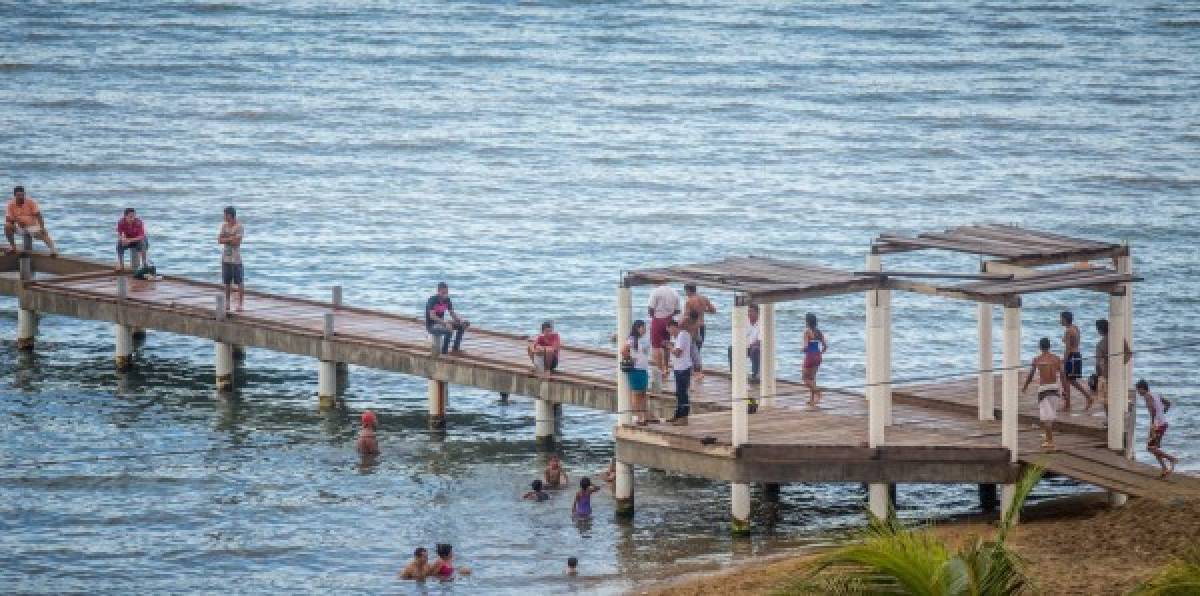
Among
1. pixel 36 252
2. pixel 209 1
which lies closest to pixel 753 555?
pixel 36 252

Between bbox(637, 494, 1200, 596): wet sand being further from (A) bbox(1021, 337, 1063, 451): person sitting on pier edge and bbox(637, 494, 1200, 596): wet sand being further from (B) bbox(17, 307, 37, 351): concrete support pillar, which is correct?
(B) bbox(17, 307, 37, 351): concrete support pillar

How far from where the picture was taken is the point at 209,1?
11250 cm

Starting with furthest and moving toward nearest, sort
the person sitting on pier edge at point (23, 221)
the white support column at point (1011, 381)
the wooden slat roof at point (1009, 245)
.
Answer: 1. the person sitting on pier edge at point (23, 221)
2. the wooden slat roof at point (1009, 245)
3. the white support column at point (1011, 381)

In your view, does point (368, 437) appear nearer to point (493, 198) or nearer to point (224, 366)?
point (224, 366)

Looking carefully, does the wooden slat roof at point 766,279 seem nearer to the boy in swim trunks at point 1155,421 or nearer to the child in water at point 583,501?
the child in water at point 583,501

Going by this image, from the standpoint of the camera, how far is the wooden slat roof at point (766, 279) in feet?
107

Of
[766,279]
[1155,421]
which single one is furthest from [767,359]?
[1155,421]

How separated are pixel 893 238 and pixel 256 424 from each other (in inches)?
531

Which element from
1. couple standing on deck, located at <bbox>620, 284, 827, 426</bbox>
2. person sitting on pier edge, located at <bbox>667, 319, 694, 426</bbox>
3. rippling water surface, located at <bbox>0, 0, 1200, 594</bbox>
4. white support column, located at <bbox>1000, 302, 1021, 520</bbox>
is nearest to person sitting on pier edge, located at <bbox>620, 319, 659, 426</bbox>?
couple standing on deck, located at <bbox>620, 284, 827, 426</bbox>

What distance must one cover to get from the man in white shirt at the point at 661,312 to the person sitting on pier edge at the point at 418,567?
550 centimetres

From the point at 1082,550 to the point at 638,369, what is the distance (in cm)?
739

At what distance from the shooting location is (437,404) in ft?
138

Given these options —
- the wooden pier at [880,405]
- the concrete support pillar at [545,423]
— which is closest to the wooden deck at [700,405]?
the wooden pier at [880,405]

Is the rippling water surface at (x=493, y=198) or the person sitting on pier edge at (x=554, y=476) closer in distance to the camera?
the rippling water surface at (x=493, y=198)
